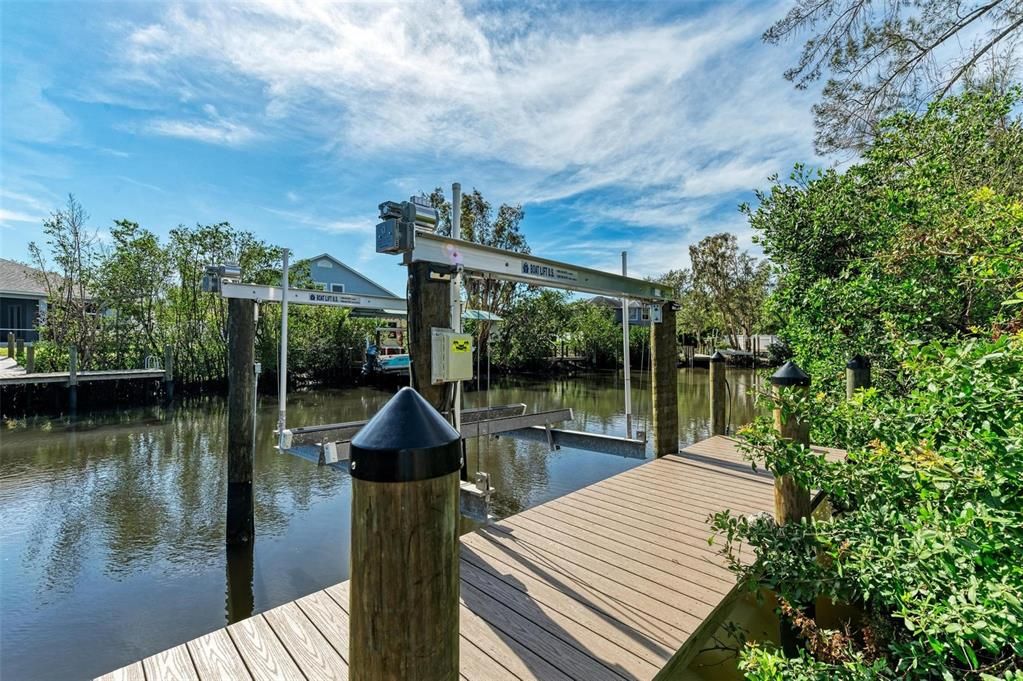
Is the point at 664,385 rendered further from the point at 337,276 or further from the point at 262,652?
the point at 337,276

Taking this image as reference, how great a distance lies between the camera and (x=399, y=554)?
0.89 metres

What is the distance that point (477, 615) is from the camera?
221 cm

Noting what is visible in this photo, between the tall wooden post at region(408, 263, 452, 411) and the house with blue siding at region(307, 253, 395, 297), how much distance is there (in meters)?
21.8

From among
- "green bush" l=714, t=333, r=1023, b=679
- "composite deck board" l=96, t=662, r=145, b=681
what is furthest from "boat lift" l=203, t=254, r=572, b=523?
"green bush" l=714, t=333, r=1023, b=679

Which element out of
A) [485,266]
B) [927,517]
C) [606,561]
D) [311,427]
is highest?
[485,266]

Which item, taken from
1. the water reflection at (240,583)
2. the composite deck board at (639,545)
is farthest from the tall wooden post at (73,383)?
the composite deck board at (639,545)

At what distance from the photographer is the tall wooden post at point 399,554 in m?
0.89

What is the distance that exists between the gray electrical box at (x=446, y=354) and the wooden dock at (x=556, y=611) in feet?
3.90

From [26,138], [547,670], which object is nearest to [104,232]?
[26,138]

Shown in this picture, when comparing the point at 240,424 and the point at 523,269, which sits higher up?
the point at 523,269

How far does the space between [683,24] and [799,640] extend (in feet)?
20.5

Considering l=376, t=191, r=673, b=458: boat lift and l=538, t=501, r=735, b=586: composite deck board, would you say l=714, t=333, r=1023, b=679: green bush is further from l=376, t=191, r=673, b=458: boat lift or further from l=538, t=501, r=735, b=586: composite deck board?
l=376, t=191, r=673, b=458: boat lift

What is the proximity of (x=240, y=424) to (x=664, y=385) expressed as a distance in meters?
4.81

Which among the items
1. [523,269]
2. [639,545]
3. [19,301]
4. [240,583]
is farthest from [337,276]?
[639,545]
